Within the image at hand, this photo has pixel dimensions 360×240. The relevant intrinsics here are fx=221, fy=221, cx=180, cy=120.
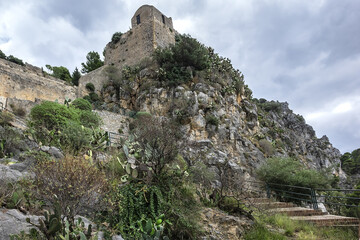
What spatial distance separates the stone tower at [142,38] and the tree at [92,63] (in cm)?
547

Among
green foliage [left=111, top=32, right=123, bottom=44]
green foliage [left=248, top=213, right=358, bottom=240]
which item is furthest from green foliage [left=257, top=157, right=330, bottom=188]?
green foliage [left=111, top=32, right=123, bottom=44]

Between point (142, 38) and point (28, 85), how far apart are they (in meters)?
12.5

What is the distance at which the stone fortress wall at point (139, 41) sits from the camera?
24.8 meters

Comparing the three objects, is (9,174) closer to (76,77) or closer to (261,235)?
(261,235)

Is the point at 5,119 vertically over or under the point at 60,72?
under

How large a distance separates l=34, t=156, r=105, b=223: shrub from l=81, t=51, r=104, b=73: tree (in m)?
31.8

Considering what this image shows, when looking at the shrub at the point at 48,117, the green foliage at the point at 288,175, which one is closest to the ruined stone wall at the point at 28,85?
the shrub at the point at 48,117

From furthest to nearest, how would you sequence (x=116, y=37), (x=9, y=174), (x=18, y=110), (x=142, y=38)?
(x=116, y=37) → (x=142, y=38) → (x=18, y=110) → (x=9, y=174)

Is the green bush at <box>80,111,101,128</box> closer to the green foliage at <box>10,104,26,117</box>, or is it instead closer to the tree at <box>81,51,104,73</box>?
the green foliage at <box>10,104,26,117</box>

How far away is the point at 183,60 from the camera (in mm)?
20938

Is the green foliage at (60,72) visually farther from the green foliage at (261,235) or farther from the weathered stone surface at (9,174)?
the green foliage at (261,235)

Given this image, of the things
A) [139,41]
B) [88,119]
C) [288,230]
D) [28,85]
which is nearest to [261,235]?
[288,230]

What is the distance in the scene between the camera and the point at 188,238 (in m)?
4.25

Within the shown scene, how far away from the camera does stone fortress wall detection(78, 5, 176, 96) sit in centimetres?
2475
